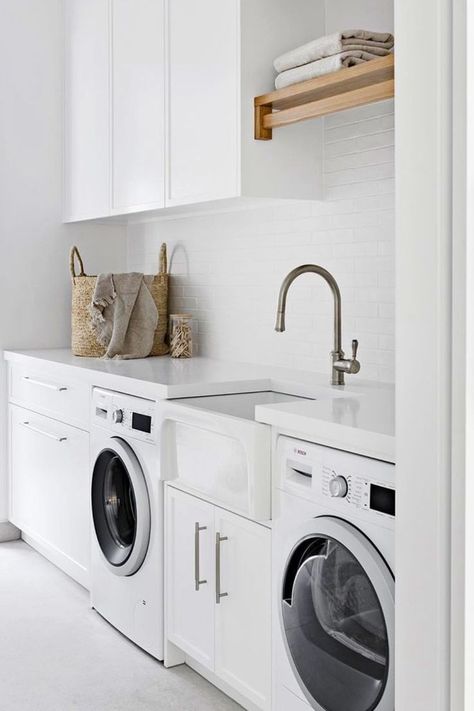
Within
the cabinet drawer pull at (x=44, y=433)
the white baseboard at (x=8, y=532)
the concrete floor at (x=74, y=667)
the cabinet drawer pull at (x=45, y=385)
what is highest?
the cabinet drawer pull at (x=45, y=385)

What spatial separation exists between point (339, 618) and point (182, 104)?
6.59 feet

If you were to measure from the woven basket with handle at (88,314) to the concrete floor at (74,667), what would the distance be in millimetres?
1070

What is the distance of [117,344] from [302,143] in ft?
3.99

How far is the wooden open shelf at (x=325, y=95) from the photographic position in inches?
89.4

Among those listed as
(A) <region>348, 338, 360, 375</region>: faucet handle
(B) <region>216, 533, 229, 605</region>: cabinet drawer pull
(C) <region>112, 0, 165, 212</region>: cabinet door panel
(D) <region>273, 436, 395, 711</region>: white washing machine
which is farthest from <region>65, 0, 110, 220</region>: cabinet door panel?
(D) <region>273, 436, 395, 711</region>: white washing machine

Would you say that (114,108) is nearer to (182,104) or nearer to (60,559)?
(182,104)

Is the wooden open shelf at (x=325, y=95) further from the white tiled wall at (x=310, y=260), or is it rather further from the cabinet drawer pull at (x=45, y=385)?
the cabinet drawer pull at (x=45, y=385)

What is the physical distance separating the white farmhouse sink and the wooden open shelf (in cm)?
92

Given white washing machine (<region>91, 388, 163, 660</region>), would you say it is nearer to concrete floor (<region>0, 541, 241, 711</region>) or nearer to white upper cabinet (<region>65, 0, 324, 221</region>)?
concrete floor (<region>0, 541, 241, 711</region>)

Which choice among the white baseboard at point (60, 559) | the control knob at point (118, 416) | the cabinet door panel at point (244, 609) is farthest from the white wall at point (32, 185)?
the cabinet door panel at point (244, 609)

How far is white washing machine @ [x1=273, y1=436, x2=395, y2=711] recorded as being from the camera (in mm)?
1690

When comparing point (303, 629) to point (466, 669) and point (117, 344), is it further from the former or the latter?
point (117, 344)

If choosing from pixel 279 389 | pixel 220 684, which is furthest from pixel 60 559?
pixel 279 389

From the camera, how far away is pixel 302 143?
9.31 feet
